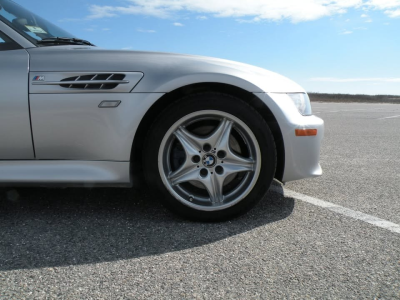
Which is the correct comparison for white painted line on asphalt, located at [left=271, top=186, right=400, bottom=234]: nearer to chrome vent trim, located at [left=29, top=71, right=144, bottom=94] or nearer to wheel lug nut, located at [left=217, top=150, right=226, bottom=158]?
wheel lug nut, located at [left=217, top=150, right=226, bottom=158]

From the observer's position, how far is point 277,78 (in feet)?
8.66

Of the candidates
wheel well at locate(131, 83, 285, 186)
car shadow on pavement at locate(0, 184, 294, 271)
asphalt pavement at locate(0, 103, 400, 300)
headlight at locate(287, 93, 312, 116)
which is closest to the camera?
asphalt pavement at locate(0, 103, 400, 300)

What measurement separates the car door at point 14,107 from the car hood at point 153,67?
9cm

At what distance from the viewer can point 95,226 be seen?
243 centimetres

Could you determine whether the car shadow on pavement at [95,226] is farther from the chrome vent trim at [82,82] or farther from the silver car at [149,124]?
the chrome vent trim at [82,82]

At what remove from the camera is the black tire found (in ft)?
7.92

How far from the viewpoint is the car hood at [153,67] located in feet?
7.84

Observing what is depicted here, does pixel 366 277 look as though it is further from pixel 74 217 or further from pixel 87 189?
pixel 87 189

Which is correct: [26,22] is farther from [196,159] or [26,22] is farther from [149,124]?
[196,159]

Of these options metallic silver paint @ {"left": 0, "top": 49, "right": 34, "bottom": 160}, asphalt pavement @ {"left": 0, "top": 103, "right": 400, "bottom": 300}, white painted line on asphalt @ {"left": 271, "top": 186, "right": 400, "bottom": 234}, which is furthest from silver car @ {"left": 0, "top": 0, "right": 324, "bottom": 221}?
white painted line on asphalt @ {"left": 271, "top": 186, "right": 400, "bottom": 234}

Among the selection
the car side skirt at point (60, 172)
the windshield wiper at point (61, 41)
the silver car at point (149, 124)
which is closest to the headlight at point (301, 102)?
the silver car at point (149, 124)

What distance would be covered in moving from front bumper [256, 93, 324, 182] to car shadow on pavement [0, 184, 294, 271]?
0.35 m

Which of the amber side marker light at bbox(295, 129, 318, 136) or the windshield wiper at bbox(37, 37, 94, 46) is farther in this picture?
the windshield wiper at bbox(37, 37, 94, 46)

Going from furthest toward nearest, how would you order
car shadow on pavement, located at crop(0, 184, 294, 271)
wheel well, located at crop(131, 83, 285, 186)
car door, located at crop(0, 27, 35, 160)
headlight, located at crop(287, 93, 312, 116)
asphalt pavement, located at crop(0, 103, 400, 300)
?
headlight, located at crop(287, 93, 312, 116)
wheel well, located at crop(131, 83, 285, 186)
car door, located at crop(0, 27, 35, 160)
car shadow on pavement, located at crop(0, 184, 294, 271)
asphalt pavement, located at crop(0, 103, 400, 300)
